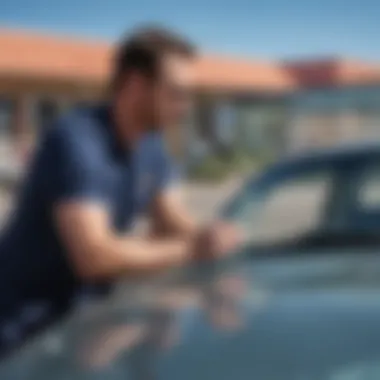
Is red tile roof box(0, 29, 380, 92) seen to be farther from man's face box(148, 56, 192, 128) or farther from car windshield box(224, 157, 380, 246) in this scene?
man's face box(148, 56, 192, 128)

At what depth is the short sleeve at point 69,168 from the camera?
281cm

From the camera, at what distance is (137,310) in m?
2.96

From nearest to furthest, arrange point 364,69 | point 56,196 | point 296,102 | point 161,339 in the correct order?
point 161,339
point 56,196
point 364,69
point 296,102

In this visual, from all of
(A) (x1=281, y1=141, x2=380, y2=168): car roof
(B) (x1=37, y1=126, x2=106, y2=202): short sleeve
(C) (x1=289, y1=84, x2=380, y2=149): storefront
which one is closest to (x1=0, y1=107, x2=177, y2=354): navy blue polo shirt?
(B) (x1=37, y1=126, x2=106, y2=202): short sleeve

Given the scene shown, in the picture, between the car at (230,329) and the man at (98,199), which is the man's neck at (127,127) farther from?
the car at (230,329)

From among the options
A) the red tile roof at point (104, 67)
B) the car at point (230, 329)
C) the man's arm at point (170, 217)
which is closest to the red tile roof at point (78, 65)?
the red tile roof at point (104, 67)

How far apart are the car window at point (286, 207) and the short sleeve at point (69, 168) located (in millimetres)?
963

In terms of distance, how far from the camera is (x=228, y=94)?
400 inches

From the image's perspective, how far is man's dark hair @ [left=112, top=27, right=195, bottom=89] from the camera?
2.81m

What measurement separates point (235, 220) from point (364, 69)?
9.02ft

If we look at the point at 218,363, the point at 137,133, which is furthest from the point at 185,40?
the point at 218,363

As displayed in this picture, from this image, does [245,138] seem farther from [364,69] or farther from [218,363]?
[218,363]

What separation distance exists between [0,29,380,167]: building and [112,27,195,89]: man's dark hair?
2.57 m

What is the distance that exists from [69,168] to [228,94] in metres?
7.39
